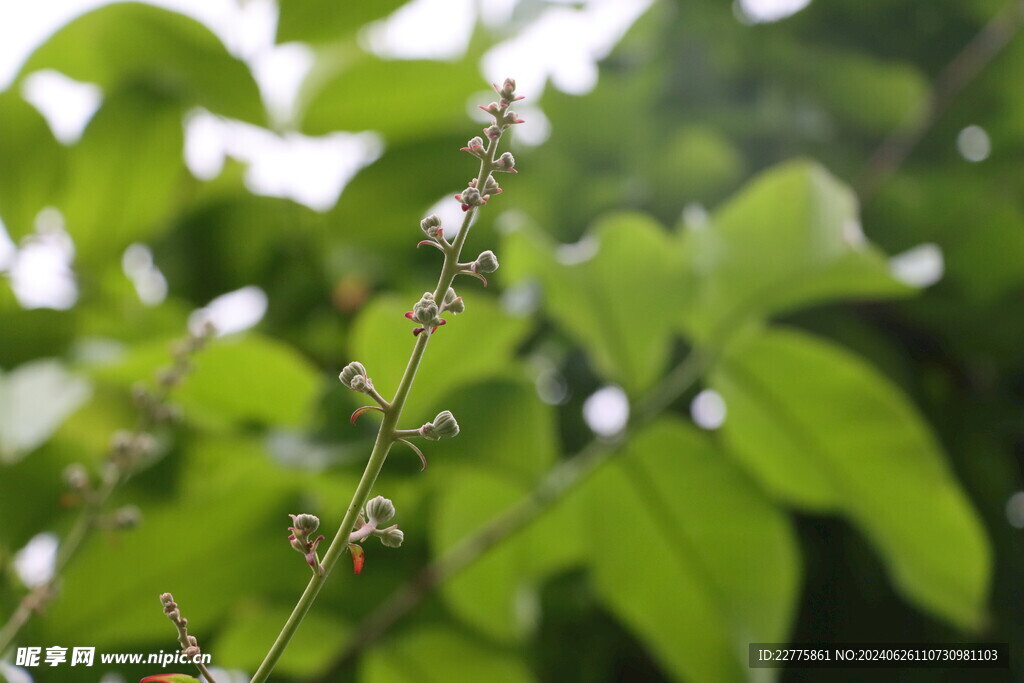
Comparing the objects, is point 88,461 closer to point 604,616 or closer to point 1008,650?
point 604,616

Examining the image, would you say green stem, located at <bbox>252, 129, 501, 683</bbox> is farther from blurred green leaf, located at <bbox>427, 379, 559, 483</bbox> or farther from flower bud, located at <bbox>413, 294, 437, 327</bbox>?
blurred green leaf, located at <bbox>427, 379, 559, 483</bbox>

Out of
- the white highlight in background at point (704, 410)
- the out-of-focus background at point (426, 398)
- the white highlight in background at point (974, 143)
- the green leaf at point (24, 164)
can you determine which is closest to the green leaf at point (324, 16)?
the out-of-focus background at point (426, 398)

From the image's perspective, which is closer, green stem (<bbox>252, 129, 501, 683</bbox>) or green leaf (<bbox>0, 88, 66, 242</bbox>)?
green stem (<bbox>252, 129, 501, 683</bbox>)

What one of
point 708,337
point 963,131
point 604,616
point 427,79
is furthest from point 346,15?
point 963,131

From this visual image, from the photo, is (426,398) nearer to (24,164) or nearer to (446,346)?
(446,346)

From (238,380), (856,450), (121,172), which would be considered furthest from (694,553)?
(121,172)

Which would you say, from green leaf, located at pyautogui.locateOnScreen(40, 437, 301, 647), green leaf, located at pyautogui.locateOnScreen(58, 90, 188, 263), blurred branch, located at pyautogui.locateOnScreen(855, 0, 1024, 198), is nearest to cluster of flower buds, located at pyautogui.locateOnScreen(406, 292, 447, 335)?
green leaf, located at pyautogui.locateOnScreen(40, 437, 301, 647)

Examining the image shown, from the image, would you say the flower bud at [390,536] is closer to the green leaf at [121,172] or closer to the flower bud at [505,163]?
the flower bud at [505,163]
